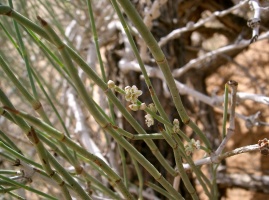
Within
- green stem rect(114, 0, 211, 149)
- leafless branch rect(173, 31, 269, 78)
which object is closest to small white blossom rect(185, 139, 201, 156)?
green stem rect(114, 0, 211, 149)

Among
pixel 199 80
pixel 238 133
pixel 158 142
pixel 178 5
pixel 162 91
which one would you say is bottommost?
pixel 158 142

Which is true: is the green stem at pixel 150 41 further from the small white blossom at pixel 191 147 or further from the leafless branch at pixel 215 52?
the leafless branch at pixel 215 52

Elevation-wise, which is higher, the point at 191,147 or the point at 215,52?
the point at 215,52

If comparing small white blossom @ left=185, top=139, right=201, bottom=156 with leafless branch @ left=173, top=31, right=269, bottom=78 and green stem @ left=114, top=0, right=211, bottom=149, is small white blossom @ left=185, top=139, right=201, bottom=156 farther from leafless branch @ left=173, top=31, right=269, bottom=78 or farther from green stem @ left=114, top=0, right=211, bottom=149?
leafless branch @ left=173, top=31, right=269, bottom=78

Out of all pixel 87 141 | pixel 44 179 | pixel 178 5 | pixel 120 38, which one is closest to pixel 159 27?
pixel 120 38

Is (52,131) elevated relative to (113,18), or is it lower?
lower

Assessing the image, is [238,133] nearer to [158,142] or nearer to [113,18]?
[158,142]

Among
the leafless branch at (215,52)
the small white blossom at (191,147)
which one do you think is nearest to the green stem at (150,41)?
the small white blossom at (191,147)

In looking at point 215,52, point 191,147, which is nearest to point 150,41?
point 191,147

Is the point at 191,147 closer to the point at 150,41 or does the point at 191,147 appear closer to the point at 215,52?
the point at 150,41

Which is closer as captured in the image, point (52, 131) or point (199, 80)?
point (52, 131)

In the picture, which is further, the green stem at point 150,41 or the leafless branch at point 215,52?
the leafless branch at point 215,52
